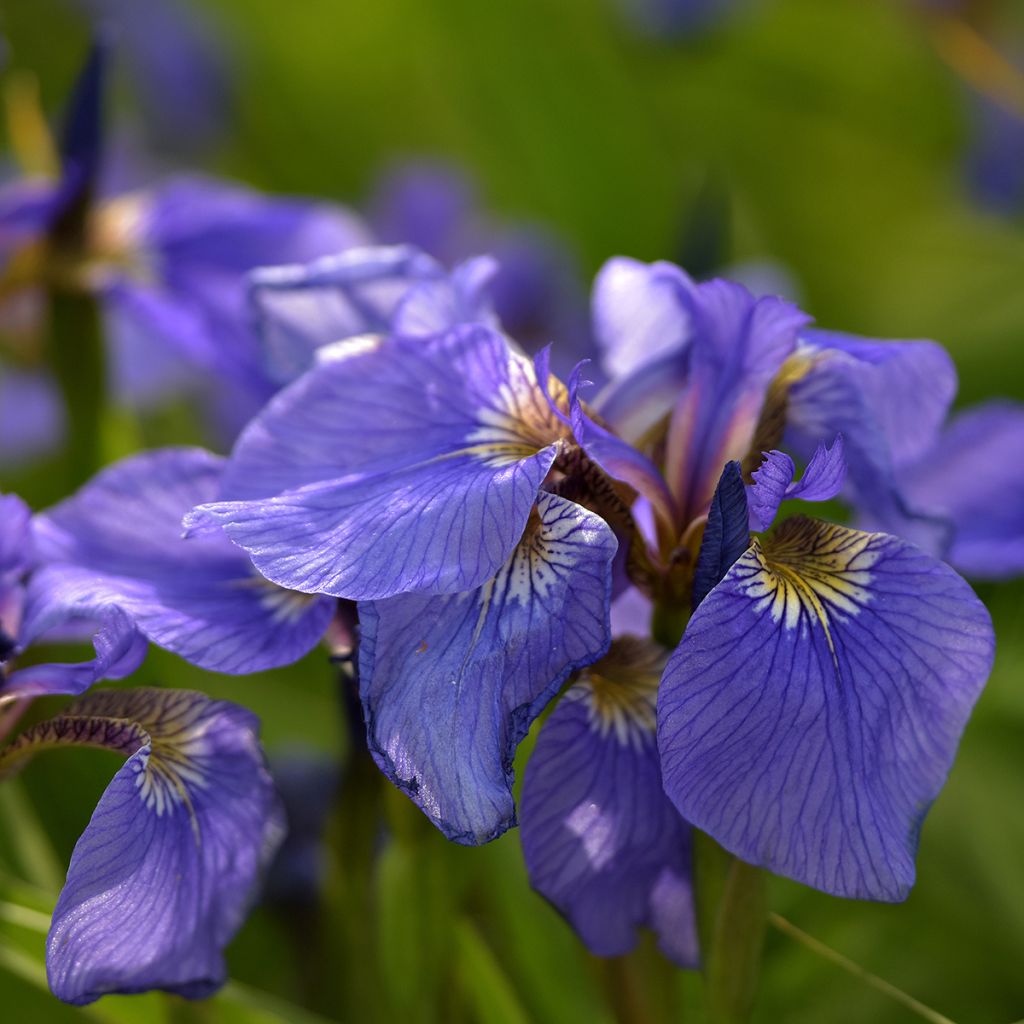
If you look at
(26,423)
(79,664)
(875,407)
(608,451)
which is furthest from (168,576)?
(26,423)

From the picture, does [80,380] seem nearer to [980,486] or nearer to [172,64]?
[980,486]

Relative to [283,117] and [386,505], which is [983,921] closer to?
[386,505]

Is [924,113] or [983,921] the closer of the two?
[983,921]

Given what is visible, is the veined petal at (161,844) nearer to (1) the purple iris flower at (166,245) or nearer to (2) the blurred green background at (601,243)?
(2) the blurred green background at (601,243)

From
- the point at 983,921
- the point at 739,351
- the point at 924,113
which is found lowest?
the point at 983,921

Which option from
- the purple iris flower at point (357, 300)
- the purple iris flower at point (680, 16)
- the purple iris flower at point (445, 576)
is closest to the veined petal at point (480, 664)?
the purple iris flower at point (445, 576)

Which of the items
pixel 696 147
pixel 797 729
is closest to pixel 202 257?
pixel 797 729
